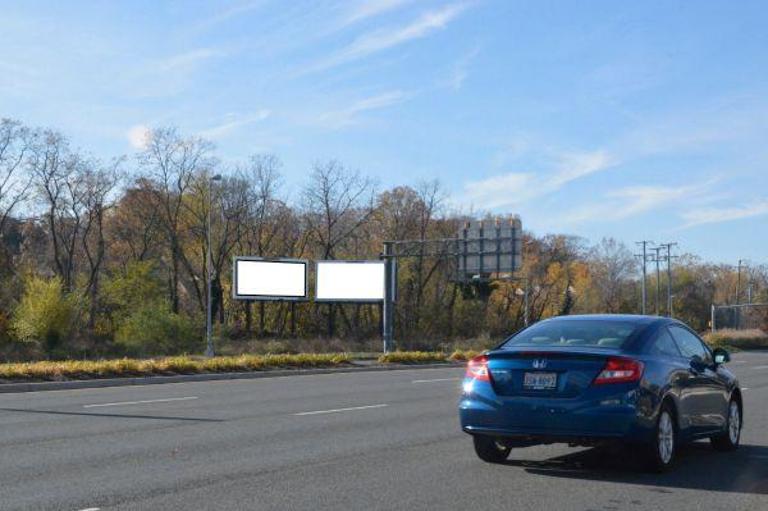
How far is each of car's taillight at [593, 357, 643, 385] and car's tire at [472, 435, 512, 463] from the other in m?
1.50

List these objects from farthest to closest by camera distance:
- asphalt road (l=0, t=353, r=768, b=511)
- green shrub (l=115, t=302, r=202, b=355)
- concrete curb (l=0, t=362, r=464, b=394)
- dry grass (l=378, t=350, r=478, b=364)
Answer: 1. green shrub (l=115, t=302, r=202, b=355)
2. dry grass (l=378, t=350, r=478, b=364)
3. concrete curb (l=0, t=362, r=464, b=394)
4. asphalt road (l=0, t=353, r=768, b=511)

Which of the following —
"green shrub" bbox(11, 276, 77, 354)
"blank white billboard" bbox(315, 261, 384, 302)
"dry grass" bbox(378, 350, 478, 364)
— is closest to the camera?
"dry grass" bbox(378, 350, 478, 364)

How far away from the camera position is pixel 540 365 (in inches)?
364

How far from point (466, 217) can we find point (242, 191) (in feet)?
62.9

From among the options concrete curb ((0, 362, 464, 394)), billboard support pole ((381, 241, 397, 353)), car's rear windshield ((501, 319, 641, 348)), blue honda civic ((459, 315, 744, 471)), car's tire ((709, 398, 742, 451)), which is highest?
billboard support pole ((381, 241, 397, 353))

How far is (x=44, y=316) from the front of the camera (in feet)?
183

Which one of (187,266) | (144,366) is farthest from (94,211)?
(144,366)

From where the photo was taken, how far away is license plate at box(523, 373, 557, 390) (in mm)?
9164

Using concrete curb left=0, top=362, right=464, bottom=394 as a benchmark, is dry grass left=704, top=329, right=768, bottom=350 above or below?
above

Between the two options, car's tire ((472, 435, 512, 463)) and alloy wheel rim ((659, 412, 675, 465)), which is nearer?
alloy wheel rim ((659, 412, 675, 465))

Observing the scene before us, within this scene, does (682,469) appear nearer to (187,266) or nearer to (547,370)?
(547,370)

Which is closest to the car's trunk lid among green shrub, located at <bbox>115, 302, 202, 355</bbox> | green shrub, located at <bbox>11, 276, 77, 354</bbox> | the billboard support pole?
the billboard support pole

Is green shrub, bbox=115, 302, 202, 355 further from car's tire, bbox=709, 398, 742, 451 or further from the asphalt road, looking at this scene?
car's tire, bbox=709, 398, 742, 451

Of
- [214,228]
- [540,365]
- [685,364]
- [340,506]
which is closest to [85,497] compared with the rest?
[340,506]
